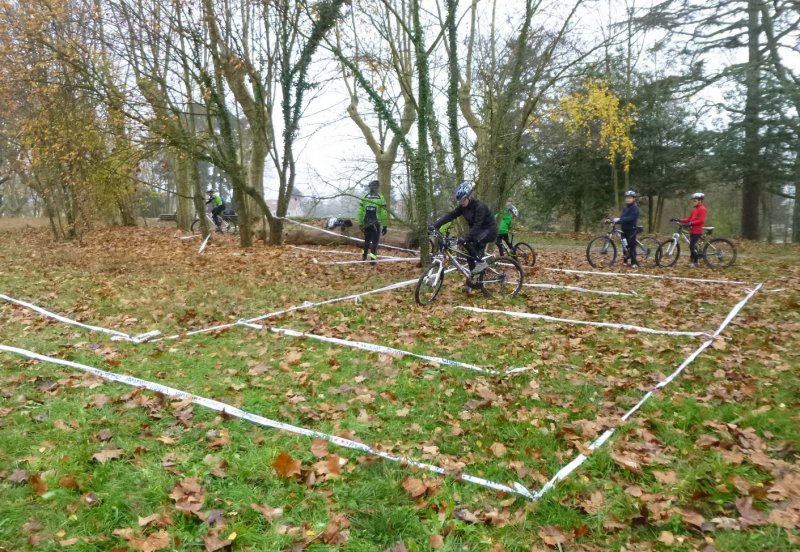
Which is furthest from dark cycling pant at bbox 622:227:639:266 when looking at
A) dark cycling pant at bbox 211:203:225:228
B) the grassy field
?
dark cycling pant at bbox 211:203:225:228

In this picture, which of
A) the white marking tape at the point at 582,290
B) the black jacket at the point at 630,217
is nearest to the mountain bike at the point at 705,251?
the black jacket at the point at 630,217

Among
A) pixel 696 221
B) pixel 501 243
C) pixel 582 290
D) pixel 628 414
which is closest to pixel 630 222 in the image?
pixel 696 221

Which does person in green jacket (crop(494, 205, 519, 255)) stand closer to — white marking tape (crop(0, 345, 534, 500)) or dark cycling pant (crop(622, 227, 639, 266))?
dark cycling pant (crop(622, 227, 639, 266))

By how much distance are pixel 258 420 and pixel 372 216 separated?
8244 millimetres

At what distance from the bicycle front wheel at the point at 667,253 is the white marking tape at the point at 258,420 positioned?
11897mm

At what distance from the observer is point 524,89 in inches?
502

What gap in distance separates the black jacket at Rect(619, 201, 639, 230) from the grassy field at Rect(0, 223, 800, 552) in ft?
16.5

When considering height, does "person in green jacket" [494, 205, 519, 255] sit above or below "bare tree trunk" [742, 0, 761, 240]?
below

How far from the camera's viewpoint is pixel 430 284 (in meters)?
9.25

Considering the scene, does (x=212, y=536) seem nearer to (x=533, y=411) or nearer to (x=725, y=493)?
(x=533, y=411)

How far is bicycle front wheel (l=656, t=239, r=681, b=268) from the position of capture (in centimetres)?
1375

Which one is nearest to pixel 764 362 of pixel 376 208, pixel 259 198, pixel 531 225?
pixel 376 208

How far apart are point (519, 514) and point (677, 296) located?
7.47 m

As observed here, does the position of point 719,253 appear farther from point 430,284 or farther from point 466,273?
point 430,284
